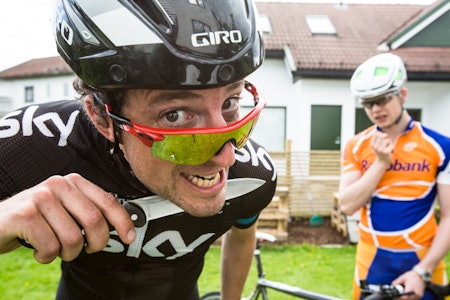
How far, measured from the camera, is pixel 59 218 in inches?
37.8

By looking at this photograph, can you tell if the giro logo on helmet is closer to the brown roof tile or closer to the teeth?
the teeth

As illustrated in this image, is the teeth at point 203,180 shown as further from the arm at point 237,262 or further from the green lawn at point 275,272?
the green lawn at point 275,272

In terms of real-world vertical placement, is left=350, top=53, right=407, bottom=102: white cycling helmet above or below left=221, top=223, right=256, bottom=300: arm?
above

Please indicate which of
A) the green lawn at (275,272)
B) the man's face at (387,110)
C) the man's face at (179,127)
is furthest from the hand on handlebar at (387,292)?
the green lawn at (275,272)

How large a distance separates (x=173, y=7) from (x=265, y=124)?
10.1 metres

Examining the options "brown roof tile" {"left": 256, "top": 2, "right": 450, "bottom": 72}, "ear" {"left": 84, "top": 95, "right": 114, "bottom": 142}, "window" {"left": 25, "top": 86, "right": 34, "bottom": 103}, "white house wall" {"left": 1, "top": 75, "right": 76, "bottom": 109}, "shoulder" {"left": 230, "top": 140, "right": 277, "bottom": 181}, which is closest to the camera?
"ear" {"left": 84, "top": 95, "right": 114, "bottom": 142}

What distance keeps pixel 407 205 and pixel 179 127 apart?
2.18m

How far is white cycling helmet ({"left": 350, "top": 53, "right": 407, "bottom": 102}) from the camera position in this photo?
277 centimetres

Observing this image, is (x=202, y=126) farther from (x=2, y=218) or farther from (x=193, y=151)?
(x=2, y=218)

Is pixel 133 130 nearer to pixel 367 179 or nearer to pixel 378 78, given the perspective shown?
pixel 367 179

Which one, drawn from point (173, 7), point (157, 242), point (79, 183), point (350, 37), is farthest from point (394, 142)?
point (350, 37)

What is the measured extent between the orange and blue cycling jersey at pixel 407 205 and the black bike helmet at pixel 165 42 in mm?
1992

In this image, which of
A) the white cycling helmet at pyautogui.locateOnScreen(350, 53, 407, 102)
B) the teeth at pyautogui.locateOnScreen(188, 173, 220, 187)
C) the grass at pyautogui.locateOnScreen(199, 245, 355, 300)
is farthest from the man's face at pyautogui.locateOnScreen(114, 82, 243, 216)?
the grass at pyautogui.locateOnScreen(199, 245, 355, 300)

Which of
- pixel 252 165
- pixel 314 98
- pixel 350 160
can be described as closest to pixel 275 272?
pixel 350 160
